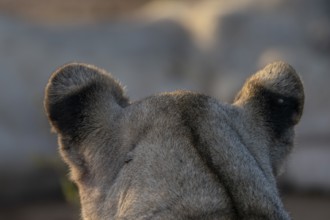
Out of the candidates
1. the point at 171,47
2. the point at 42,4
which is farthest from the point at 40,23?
the point at 42,4

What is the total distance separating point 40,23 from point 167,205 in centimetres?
714

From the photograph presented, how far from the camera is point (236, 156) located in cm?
282

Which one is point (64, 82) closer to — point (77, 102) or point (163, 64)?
point (77, 102)

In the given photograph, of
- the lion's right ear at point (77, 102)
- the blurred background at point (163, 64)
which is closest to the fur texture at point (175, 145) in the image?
the lion's right ear at point (77, 102)

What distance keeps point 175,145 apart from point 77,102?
0.46 metres

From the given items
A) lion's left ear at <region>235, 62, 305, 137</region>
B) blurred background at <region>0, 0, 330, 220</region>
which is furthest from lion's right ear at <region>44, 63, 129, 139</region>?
blurred background at <region>0, 0, 330, 220</region>

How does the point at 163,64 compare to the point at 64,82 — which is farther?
the point at 163,64

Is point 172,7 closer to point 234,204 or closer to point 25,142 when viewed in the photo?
point 25,142

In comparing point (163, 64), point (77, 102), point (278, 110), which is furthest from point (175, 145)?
point (163, 64)

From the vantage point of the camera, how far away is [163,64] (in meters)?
9.45

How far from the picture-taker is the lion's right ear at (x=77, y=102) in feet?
10.2

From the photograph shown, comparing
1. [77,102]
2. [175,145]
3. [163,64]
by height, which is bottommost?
[175,145]

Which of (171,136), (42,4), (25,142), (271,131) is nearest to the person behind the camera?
(171,136)

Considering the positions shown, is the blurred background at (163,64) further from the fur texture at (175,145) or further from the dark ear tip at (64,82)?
the dark ear tip at (64,82)
